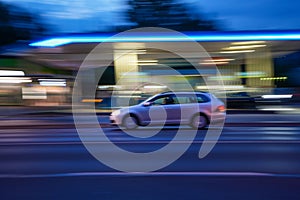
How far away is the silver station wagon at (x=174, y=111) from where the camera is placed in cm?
1339

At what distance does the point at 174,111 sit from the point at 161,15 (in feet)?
111

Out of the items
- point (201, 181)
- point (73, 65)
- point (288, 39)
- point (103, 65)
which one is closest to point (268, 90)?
point (288, 39)

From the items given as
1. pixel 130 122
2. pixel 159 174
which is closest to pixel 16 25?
pixel 130 122

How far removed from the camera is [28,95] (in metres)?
22.2

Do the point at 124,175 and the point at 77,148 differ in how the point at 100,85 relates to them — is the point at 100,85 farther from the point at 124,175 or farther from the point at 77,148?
the point at 124,175

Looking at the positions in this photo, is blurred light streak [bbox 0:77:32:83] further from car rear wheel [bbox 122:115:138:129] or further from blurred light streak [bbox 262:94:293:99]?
blurred light streak [bbox 262:94:293:99]

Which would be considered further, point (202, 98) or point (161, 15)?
point (161, 15)

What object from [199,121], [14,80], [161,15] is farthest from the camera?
[161,15]

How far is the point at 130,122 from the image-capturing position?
13.6 metres

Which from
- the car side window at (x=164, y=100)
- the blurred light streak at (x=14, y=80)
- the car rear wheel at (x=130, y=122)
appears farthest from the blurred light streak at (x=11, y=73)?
the car side window at (x=164, y=100)

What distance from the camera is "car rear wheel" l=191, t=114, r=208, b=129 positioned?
13.3m

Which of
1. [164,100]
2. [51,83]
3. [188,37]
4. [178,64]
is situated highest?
[188,37]

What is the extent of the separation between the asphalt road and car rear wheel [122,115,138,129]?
3505 millimetres

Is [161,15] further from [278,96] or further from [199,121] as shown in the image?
[199,121]
